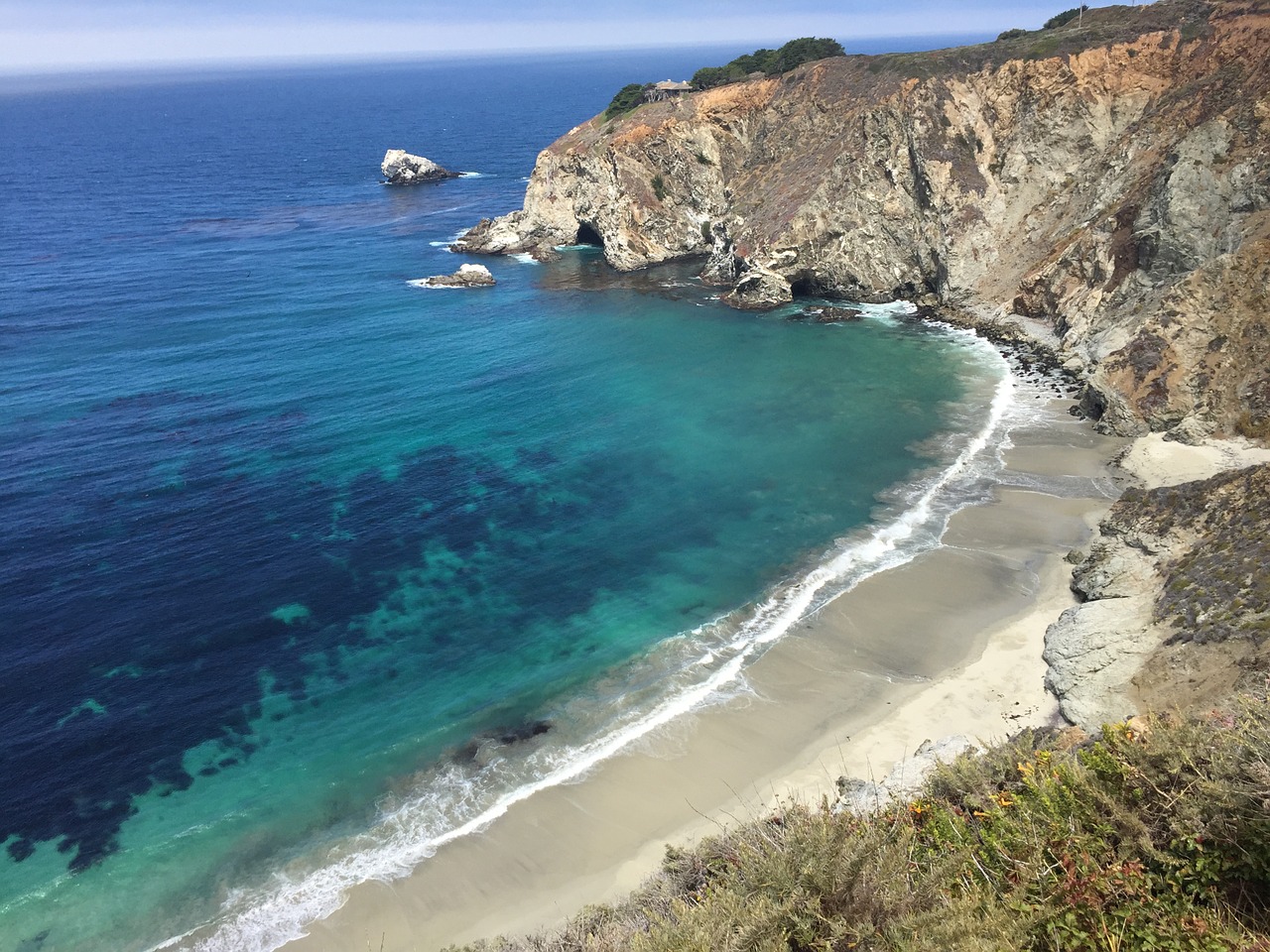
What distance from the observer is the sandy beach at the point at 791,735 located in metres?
23.8

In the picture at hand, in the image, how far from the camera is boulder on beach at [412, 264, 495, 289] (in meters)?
83.7

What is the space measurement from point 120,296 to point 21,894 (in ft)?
229

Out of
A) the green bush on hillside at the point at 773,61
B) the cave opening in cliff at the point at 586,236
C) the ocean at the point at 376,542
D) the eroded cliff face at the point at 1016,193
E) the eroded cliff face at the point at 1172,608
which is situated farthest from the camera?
the cave opening in cliff at the point at 586,236

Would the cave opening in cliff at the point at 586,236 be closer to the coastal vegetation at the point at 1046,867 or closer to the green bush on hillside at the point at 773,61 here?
→ the green bush on hillside at the point at 773,61

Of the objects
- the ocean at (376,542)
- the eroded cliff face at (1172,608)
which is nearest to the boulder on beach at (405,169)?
the ocean at (376,542)

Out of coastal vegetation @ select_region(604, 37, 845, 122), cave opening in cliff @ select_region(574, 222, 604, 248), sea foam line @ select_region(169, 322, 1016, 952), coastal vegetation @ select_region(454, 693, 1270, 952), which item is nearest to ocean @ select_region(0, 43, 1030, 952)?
sea foam line @ select_region(169, 322, 1016, 952)

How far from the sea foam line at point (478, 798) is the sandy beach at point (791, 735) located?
46cm

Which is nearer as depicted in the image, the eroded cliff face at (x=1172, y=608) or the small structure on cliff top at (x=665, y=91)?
the eroded cliff face at (x=1172, y=608)

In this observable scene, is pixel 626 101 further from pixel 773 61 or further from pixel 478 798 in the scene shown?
pixel 478 798

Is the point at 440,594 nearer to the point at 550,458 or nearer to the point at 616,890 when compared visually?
the point at 550,458

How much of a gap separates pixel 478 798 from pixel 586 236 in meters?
86.0

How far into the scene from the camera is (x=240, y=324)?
7150cm

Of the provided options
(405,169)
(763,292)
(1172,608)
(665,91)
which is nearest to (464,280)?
(763,292)

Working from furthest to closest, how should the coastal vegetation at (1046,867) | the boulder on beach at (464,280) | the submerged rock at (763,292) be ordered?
the boulder on beach at (464,280), the submerged rock at (763,292), the coastal vegetation at (1046,867)
